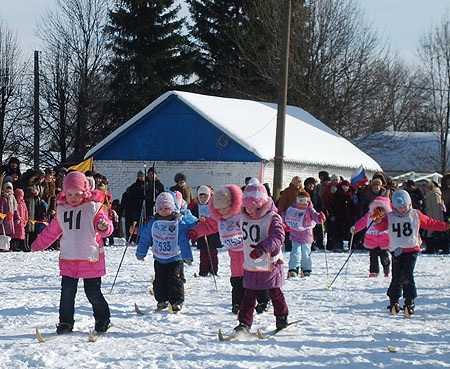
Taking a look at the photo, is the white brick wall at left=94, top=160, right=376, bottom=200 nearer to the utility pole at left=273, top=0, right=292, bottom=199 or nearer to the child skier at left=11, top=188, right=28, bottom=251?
the utility pole at left=273, top=0, right=292, bottom=199

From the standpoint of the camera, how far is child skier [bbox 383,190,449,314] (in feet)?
28.8

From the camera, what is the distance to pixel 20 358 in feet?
19.9

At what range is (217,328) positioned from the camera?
752cm

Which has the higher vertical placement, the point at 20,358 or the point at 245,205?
the point at 245,205

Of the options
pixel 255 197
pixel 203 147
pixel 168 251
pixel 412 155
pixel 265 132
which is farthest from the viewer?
pixel 412 155

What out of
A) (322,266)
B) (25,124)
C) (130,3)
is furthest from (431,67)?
(322,266)

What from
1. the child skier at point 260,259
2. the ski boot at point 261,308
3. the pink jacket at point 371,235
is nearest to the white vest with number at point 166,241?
the ski boot at point 261,308

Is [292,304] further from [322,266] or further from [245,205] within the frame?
[322,266]

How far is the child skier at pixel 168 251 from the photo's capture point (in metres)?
8.54

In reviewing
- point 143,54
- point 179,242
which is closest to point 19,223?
point 179,242

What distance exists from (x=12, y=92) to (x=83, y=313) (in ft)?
99.2

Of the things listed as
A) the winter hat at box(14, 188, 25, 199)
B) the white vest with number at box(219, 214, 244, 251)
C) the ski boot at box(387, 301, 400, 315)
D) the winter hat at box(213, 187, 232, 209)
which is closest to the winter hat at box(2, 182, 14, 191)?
the winter hat at box(14, 188, 25, 199)

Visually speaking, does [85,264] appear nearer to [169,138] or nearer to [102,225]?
[102,225]

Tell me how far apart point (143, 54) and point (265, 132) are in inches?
617
